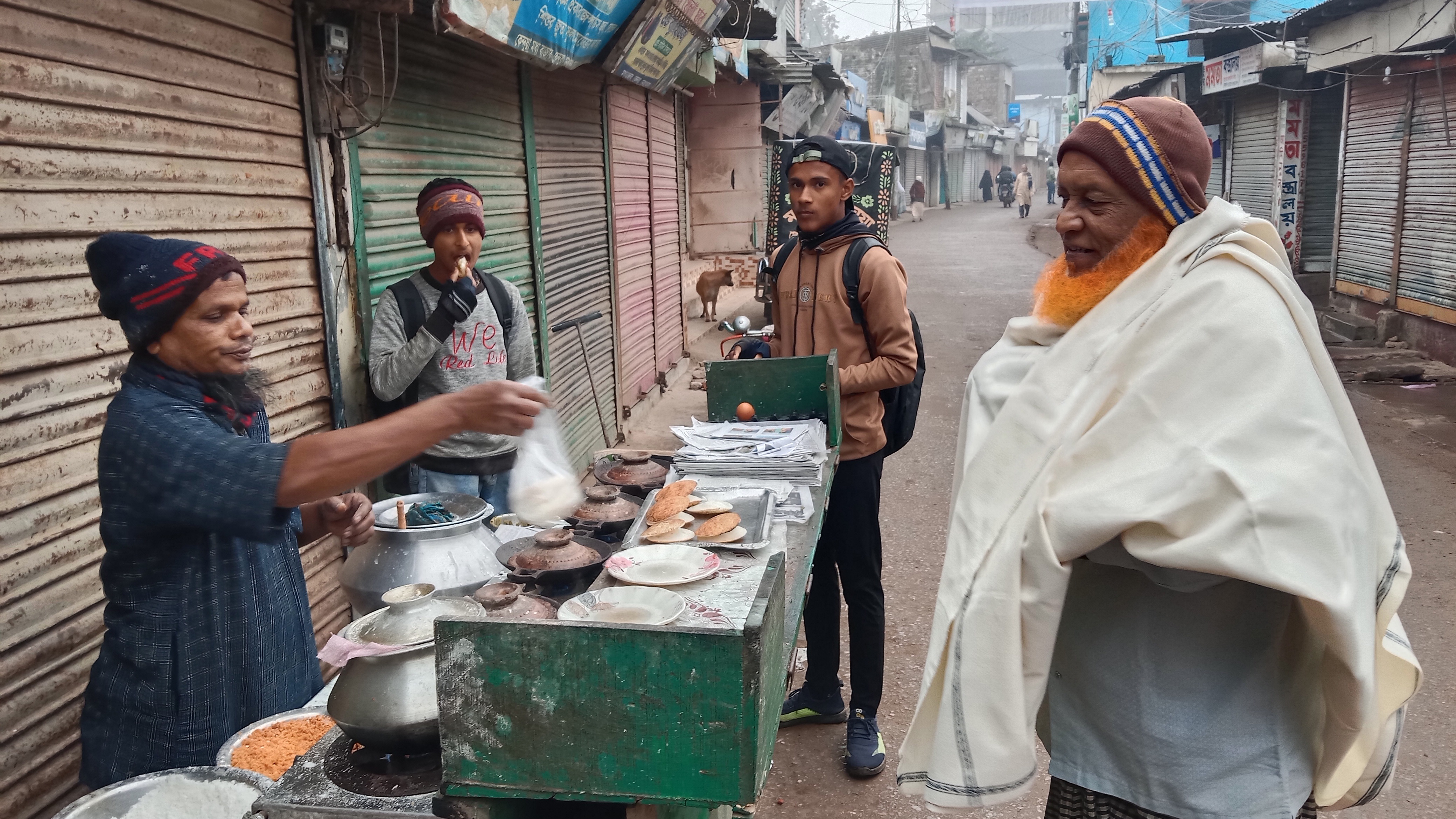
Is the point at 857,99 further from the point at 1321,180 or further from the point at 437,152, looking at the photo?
the point at 437,152

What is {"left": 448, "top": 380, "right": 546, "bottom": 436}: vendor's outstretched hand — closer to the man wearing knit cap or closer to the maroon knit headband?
the man wearing knit cap

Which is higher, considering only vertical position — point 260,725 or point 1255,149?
point 1255,149

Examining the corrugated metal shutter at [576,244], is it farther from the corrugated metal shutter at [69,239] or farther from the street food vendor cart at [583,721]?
the street food vendor cart at [583,721]

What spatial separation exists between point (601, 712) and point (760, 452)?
1.79m

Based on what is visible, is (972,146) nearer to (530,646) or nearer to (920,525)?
(920,525)

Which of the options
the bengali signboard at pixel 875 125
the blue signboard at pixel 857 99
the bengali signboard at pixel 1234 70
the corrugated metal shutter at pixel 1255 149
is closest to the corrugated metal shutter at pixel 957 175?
the blue signboard at pixel 857 99

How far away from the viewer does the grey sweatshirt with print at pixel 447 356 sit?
3.56 m

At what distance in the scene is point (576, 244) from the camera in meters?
6.88

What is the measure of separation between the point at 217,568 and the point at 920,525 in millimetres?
4708

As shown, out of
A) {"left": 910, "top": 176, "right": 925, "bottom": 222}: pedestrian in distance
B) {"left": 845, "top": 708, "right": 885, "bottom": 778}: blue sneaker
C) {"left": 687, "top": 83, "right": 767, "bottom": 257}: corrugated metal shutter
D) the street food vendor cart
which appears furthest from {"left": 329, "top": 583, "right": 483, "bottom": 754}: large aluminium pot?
{"left": 910, "top": 176, "right": 925, "bottom": 222}: pedestrian in distance

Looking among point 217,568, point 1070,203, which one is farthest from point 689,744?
point 1070,203

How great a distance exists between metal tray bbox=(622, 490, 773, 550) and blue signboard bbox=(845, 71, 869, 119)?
2274cm

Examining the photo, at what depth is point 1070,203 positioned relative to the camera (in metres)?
1.94

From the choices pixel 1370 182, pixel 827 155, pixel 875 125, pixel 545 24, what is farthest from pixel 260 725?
pixel 875 125
